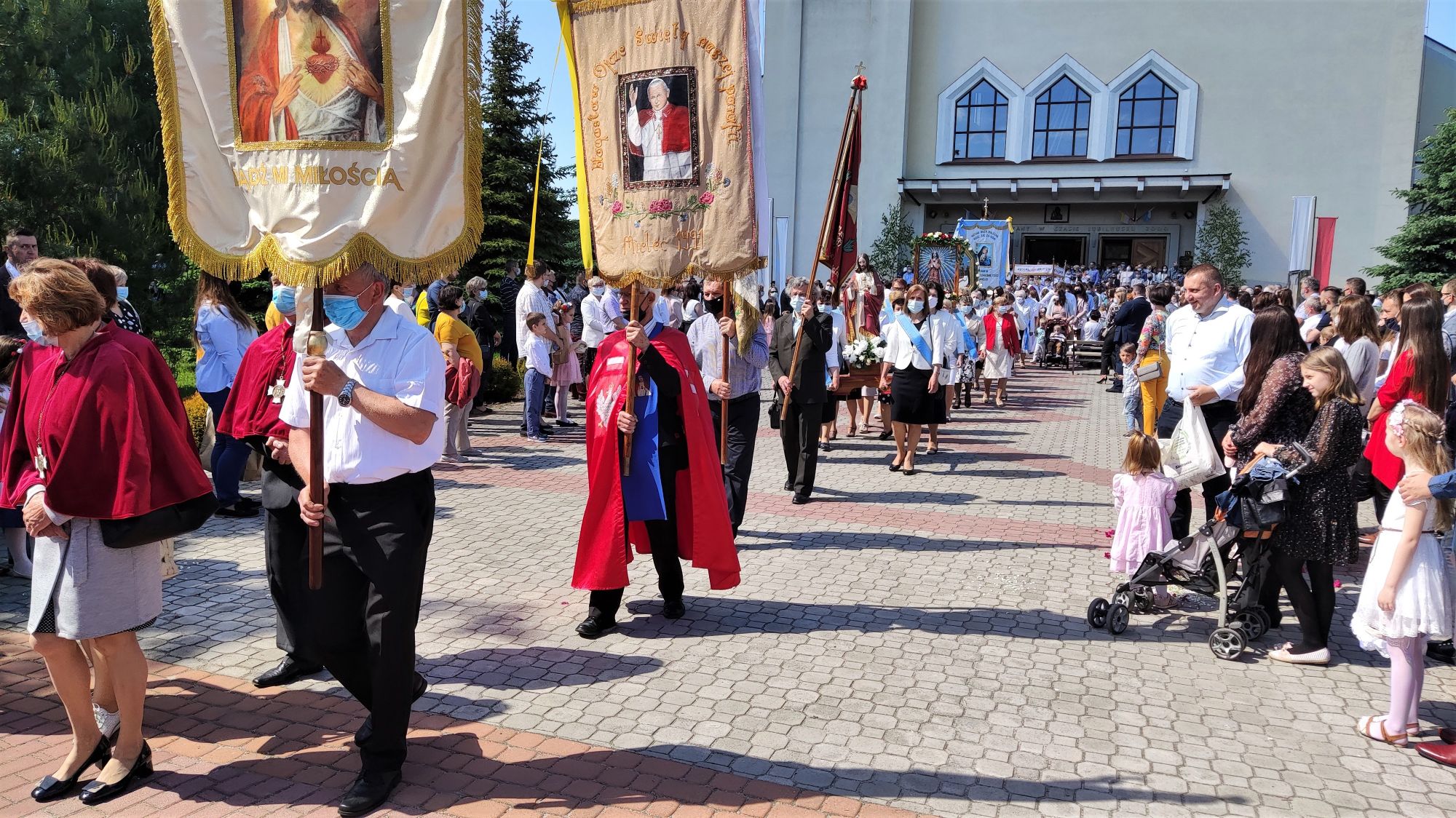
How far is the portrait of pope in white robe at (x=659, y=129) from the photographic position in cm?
538

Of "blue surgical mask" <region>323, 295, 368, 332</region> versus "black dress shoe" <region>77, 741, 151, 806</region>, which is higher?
"blue surgical mask" <region>323, 295, 368, 332</region>

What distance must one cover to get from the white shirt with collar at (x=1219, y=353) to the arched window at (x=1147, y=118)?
37003mm

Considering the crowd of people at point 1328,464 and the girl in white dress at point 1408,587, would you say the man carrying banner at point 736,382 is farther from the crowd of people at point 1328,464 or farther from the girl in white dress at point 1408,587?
the girl in white dress at point 1408,587

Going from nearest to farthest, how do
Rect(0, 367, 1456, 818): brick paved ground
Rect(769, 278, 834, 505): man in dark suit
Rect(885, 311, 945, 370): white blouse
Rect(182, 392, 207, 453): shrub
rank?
Rect(0, 367, 1456, 818): brick paved ground < Rect(769, 278, 834, 505): man in dark suit < Rect(182, 392, 207, 453): shrub < Rect(885, 311, 945, 370): white blouse

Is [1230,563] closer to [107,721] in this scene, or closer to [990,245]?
[107,721]

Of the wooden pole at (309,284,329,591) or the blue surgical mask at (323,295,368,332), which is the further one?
the blue surgical mask at (323,295,368,332)

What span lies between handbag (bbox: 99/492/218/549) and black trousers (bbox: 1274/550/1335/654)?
5.26m

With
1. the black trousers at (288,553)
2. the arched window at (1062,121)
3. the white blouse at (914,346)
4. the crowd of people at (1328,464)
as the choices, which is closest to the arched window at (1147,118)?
the arched window at (1062,121)

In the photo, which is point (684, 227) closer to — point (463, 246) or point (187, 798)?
point (463, 246)

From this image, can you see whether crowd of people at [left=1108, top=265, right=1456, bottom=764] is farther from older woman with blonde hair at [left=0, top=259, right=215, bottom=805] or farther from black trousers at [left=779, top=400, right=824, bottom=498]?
older woman with blonde hair at [left=0, top=259, right=215, bottom=805]

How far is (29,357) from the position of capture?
3928mm

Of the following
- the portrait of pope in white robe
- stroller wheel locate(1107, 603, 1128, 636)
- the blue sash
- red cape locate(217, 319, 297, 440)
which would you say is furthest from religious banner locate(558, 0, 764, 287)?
the blue sash

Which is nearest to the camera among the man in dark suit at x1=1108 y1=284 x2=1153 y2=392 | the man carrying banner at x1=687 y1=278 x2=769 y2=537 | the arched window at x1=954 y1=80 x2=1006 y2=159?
the man carrying banner at x1=687 y1=278 x2=769 y2=537

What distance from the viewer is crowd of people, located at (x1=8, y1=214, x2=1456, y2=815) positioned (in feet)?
11.9
